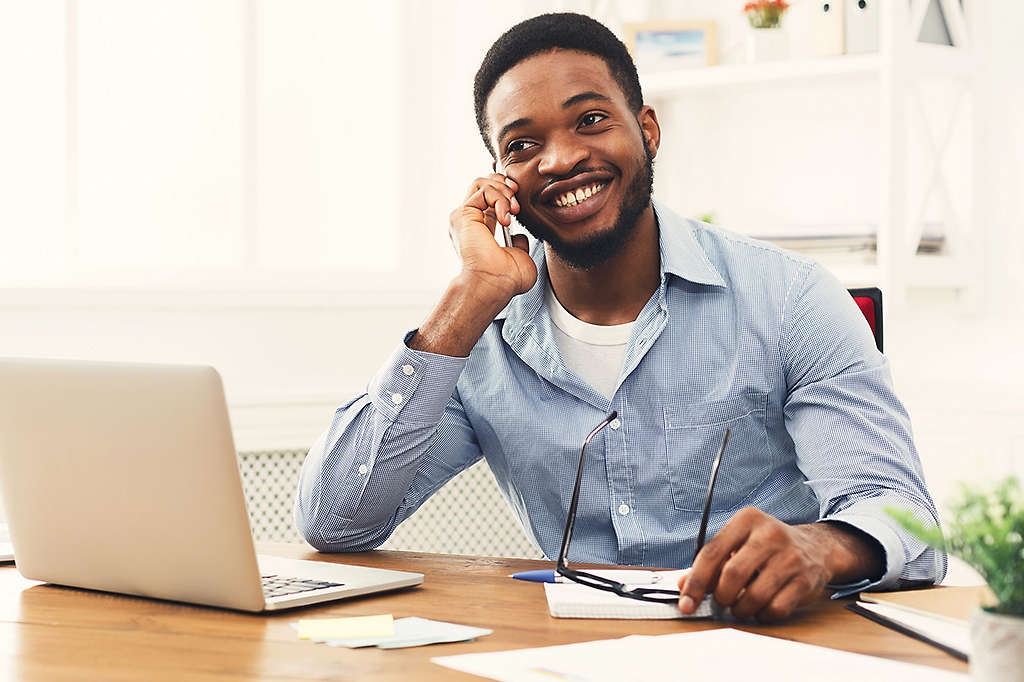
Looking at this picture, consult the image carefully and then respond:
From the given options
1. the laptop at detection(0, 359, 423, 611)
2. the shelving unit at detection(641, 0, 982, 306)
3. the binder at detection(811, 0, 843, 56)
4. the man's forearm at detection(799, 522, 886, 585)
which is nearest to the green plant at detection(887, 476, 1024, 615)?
the man's forearm at detection(799, 522, 886, 585)

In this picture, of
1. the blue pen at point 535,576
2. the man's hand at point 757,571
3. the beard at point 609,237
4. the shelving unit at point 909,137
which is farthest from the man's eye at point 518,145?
the shelving unit at point 909,137

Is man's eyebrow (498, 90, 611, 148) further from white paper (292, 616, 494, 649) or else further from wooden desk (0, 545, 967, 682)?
white paper (292, 616, 494, 649)

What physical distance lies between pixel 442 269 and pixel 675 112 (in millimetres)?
766

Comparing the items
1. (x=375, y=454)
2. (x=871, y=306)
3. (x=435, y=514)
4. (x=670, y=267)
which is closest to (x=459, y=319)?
(x=375, y=454)

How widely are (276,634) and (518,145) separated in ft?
3.05

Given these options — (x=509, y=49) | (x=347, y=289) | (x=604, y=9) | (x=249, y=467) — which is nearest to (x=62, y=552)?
(x=509, y=49)

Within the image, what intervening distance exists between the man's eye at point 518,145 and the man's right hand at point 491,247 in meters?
0.04

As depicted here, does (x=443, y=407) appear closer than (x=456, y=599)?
No

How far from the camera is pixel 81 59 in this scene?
2.70 m

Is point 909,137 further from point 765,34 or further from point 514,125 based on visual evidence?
point 514,125

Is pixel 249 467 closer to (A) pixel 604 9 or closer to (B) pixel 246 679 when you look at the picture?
(A) pixel 604 9

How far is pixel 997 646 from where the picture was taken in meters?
0.65

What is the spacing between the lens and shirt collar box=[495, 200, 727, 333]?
1.58 m

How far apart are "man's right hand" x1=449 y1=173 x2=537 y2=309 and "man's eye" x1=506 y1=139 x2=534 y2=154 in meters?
0.04
